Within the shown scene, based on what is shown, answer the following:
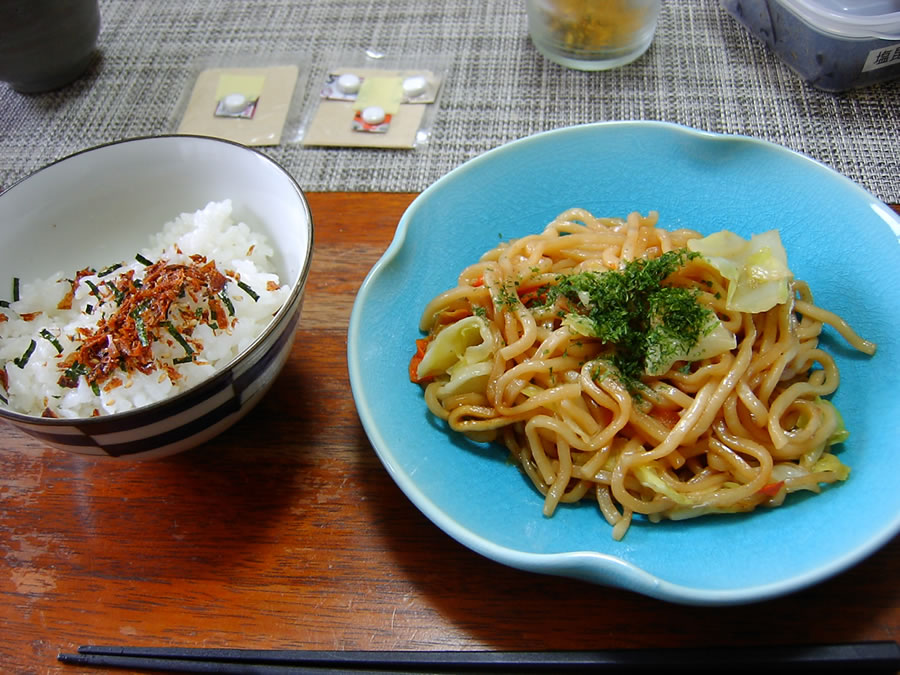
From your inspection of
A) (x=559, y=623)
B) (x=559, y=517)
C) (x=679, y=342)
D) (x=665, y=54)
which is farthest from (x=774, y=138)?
(x=559, y=623)

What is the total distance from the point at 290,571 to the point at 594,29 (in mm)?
2183

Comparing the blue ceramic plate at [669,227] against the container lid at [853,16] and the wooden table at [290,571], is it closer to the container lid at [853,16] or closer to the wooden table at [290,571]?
the wooden table at [290,571]

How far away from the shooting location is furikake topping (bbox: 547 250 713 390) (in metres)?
1.47

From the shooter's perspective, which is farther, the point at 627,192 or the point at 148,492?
the point at 627,192

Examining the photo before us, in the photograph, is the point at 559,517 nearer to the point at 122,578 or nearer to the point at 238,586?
the point at 238,586

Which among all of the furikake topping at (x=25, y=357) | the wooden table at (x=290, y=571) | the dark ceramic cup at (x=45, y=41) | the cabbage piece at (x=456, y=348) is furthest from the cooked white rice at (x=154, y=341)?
the dark ceramic cup at (x=45, y=41)

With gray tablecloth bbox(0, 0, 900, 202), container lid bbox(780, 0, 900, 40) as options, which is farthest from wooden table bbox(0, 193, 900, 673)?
container lid bbox(780, 0, 900, 40)

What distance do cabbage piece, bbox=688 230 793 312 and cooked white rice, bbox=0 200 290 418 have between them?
1003 mm

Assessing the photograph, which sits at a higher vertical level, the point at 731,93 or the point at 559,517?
the point at 731,93

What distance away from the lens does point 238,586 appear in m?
1.48

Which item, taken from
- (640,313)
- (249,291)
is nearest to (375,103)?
(249,291)

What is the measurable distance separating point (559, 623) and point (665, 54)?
2.26 meters

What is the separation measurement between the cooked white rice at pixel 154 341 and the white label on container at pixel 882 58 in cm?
209

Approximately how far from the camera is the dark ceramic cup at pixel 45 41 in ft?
8.58
